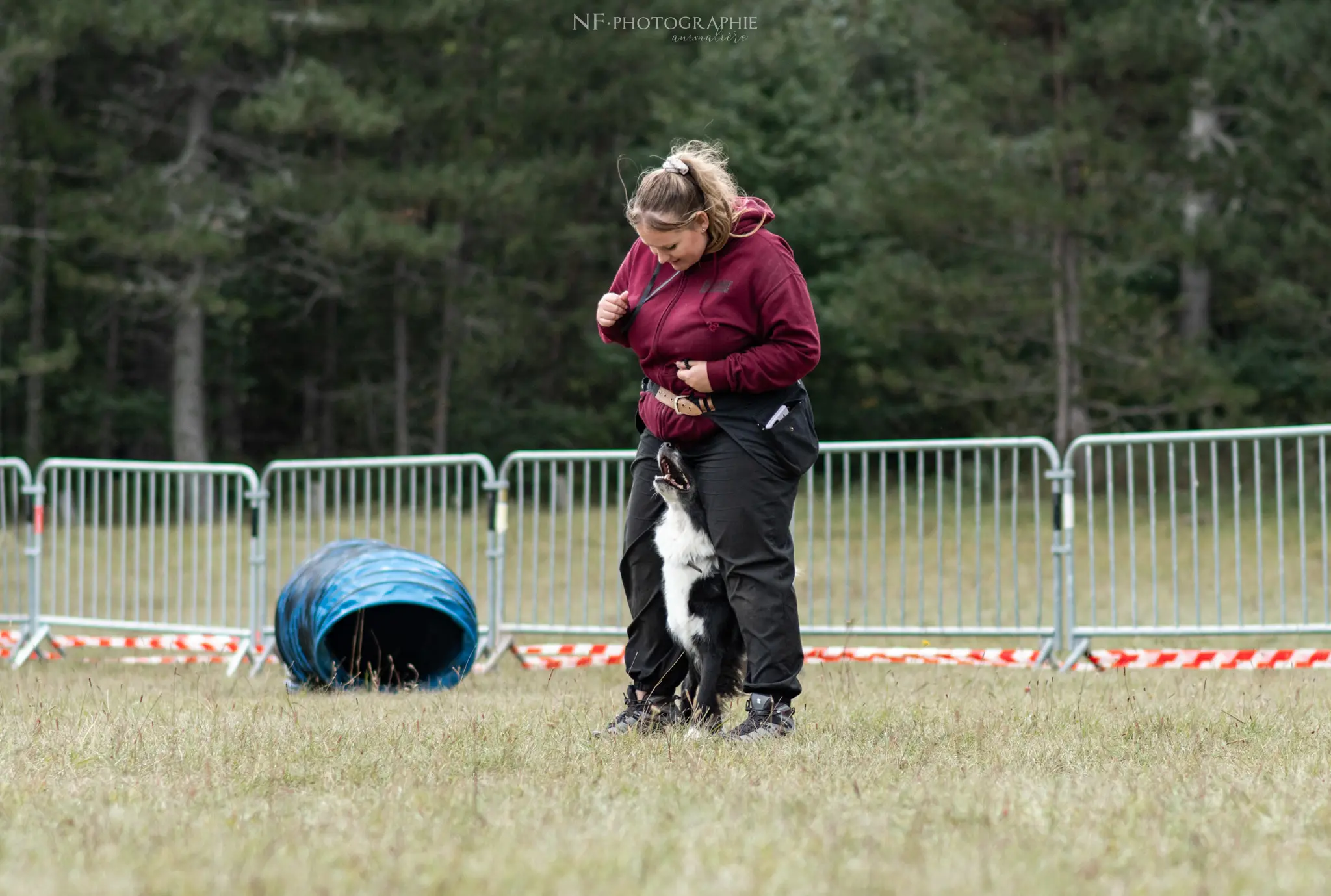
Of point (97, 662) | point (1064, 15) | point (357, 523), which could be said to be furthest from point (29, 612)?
point (1064, 15)

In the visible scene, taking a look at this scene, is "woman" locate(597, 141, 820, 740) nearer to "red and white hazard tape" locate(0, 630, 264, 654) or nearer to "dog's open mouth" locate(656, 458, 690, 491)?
"dog's open mouth" locate(656, 458, 690, 491)

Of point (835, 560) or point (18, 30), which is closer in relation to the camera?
point (835, 560)

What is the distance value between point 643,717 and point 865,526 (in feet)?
14.9

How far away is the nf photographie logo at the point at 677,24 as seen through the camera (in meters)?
27.7

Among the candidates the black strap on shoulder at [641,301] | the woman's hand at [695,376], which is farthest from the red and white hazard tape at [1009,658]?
the woman's hand at [695,376]

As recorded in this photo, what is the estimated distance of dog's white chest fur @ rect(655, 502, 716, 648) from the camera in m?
5.14

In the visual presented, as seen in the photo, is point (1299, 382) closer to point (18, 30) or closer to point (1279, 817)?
point (18, 30)

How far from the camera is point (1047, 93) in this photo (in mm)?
22219

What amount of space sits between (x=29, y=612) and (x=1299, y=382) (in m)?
21.1

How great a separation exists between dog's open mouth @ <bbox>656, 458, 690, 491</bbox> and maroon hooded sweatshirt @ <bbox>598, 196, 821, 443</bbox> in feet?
0.33

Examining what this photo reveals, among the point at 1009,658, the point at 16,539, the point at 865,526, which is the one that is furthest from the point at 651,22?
the point at 1009,658

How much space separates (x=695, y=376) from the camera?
4957 millimetres

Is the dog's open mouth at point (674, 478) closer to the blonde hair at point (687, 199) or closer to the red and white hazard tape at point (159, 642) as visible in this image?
the blonde hair at point (687, 199)

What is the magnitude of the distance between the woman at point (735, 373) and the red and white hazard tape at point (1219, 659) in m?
3.53
